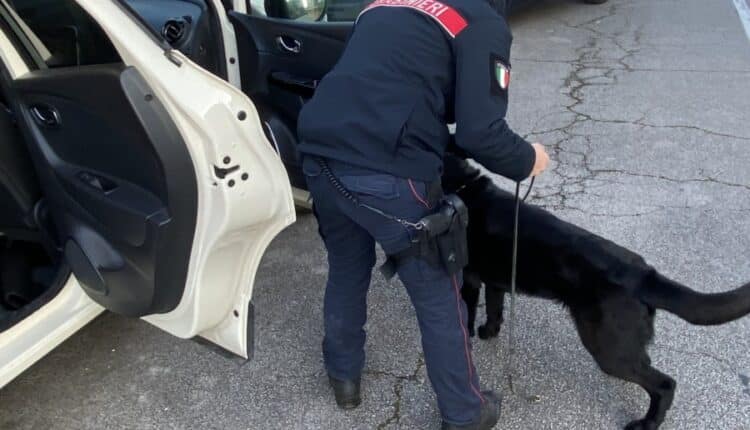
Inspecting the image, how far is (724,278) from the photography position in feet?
10.4

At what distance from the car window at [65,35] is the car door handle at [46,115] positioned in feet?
0.60

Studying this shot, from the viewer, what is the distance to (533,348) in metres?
2.81

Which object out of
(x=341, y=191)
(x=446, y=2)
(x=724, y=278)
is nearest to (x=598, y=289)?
(x=341, y=191)

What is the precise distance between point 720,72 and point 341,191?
526 cm

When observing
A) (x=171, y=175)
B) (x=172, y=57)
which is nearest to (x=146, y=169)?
(x=171, y=175)

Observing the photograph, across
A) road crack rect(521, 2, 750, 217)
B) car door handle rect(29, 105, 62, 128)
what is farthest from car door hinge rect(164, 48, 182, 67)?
road crack rect(521, 2, 750, 217)

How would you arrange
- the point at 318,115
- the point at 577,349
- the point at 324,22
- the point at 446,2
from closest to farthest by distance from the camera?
the point at 446,2, the point at 318,115, the point at 577,349, the point at 324,22

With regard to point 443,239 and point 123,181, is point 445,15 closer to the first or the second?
point 443,239

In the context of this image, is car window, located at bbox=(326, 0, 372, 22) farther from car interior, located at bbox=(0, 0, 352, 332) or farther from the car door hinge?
the car door hinge

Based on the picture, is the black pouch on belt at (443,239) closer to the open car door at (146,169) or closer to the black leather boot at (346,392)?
the open car door at (146,169)

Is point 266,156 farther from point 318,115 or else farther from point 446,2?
point 446,2

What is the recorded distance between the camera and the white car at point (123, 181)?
1914mm

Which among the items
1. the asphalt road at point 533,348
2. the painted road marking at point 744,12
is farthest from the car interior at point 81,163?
the painted road marking at point 744,12

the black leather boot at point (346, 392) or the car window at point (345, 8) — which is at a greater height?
the car window at point (345, 8)
